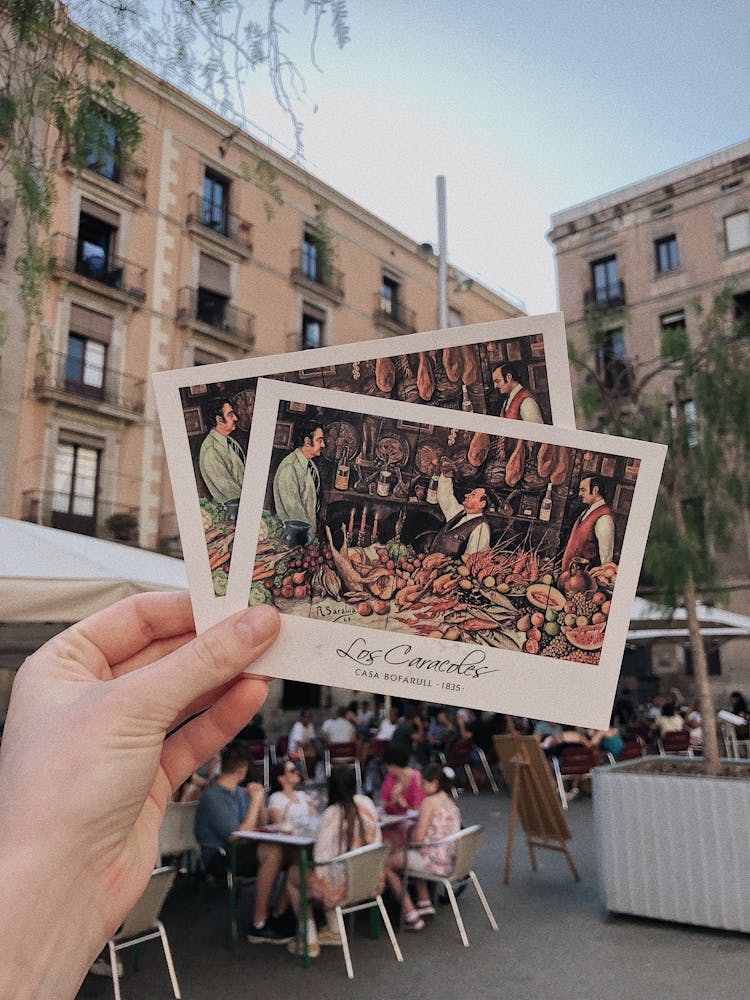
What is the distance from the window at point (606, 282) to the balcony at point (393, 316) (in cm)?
620

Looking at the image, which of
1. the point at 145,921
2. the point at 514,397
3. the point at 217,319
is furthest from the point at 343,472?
the point at 217,319

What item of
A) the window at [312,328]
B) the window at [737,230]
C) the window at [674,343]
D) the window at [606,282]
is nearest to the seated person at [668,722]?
the window at [674,343]

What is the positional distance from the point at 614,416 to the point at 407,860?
435 cm

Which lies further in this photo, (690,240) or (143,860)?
(690,240)

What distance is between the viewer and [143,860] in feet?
4.64

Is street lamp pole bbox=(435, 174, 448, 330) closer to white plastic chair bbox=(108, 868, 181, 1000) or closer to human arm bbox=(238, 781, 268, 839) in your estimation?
human arm bbox=(238, 781, 268, 839)

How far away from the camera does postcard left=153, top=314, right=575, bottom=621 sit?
1505mm

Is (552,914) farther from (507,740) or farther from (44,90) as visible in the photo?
(44,90)

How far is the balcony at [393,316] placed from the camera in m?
25.8

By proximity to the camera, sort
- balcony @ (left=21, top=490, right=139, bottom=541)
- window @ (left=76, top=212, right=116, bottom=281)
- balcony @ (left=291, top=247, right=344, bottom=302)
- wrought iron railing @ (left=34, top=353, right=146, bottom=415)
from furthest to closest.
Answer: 1. balcony @ (left=291, top=247, right=344, bottom=302)
2. window @ (left=76, top=212, right=116, bottom=281)
3. wrought iron railing @ (left=34, top=353, right=146, bottom=415)
4. balcony @ (left=21, top=490, right=139, bottom=541)

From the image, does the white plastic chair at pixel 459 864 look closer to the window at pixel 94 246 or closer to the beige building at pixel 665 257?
the beige building at pixel 665 257

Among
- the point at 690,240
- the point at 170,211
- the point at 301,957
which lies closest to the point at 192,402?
the point at 301,957

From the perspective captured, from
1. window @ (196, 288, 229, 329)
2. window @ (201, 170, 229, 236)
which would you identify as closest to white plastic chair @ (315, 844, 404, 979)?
window @ (196, 288, 229, 329)
